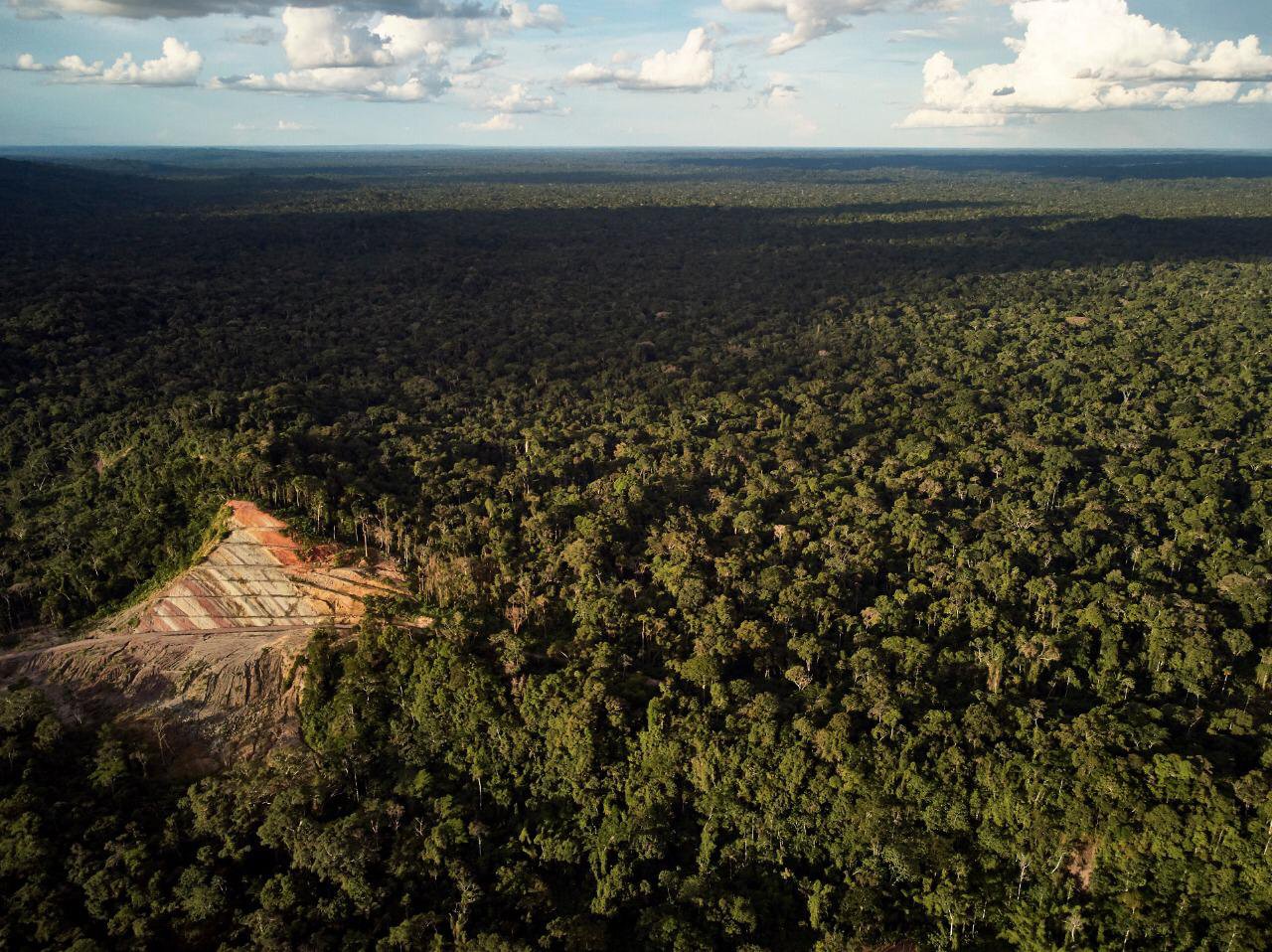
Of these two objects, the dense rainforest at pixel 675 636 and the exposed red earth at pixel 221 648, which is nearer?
the dense rainforest at pixel 675 636

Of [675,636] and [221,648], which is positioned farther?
[221,648]

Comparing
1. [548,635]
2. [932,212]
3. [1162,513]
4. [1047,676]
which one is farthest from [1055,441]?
[932,212]

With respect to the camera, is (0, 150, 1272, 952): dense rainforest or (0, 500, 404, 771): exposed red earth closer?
(0, 150, 1272, 952): dense rainforest

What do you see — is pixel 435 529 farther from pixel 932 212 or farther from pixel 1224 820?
pixel 932 212
